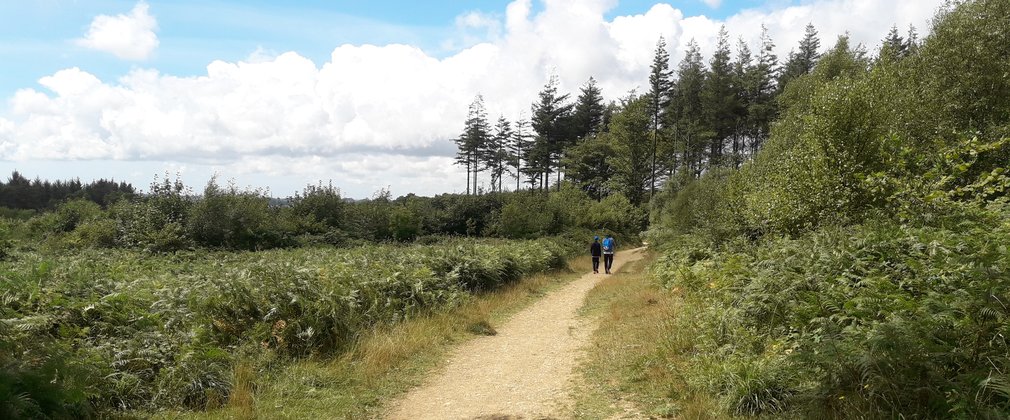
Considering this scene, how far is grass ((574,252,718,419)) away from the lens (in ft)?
19.5

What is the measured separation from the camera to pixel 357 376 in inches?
294

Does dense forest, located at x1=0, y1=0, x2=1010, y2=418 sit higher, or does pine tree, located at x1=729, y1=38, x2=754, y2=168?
pine tree, located at x1=729, y1=38, x2=754, y2=168

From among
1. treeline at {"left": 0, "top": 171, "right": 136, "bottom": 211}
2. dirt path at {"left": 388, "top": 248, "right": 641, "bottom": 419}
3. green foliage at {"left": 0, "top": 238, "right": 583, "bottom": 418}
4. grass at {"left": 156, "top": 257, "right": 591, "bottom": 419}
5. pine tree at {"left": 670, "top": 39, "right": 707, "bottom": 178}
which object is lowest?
dirt path at {"left": 388, "top": 248, "right": 641, "bottom": 419}

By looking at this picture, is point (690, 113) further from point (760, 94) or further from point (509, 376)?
point (509, 376)

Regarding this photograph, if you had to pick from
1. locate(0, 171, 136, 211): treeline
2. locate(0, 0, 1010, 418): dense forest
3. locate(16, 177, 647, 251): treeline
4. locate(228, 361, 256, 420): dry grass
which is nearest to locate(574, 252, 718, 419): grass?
locate(0, 0, 1010, 418): dense forest

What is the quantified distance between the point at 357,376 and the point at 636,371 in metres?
3.92

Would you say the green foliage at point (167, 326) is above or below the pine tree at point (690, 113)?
below

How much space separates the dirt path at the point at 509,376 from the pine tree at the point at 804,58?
146 feet

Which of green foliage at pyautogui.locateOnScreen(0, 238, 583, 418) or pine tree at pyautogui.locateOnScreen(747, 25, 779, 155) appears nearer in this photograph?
green foliage at pyautogui.locateOnScreen(0, 238, 583, 418)

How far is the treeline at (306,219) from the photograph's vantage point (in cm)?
2448

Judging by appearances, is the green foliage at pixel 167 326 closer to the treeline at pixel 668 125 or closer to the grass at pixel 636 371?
the grass at pixel 636 371

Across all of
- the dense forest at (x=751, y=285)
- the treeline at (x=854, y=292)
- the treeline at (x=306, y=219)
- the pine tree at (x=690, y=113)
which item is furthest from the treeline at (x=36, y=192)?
the treeline at (x=854, y=292)

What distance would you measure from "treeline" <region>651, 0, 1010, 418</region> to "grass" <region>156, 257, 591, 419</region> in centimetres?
386

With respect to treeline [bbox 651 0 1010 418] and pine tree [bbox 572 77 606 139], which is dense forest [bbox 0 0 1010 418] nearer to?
treeline [bbox 651 0 1010 418]
